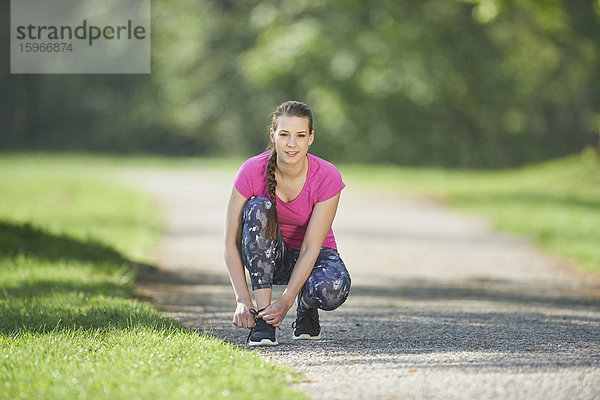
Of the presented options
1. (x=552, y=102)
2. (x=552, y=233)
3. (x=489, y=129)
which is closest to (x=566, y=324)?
(x=552, y=233)

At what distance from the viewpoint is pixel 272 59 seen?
95.3 feet

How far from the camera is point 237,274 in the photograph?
5000mm

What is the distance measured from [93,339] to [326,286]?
1.37 m

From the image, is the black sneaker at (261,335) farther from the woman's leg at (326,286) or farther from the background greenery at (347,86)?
the background greenery at (347,86)

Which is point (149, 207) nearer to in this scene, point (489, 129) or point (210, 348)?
point (210, 348)

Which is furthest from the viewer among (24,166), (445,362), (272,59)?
(24,166)

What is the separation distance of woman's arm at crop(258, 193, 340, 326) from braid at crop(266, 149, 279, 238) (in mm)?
193

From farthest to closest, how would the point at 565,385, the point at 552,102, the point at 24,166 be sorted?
the point at 552,102, the point at 24,166, the point at 565,385

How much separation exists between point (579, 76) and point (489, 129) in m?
4.16

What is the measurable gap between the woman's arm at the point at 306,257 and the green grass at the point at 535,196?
5.92 meters

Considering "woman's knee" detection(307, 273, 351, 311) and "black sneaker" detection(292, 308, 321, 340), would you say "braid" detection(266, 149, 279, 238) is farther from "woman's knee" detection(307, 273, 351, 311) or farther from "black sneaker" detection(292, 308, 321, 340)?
"black sneaker" detection(292, 308, 321, 340)

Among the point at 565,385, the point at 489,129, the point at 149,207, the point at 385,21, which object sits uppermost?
the point at 385,21

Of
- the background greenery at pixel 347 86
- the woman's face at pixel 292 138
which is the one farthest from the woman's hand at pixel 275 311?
the background greenery at pixel 347 86

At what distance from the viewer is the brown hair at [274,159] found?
496 centimetres
